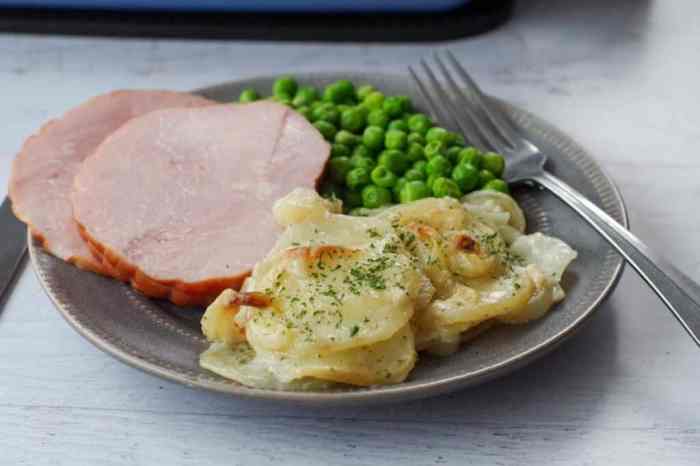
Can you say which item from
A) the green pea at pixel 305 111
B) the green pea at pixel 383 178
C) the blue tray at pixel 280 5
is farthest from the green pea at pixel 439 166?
the blue tray at pixel 280 5

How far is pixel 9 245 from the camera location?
266 centimetres

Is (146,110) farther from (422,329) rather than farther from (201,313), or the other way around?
(422,329)

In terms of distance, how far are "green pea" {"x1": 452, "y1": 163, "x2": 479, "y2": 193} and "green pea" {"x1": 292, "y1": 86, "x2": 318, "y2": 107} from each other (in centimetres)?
64

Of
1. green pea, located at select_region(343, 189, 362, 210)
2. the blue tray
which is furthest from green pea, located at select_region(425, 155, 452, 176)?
the blue tray

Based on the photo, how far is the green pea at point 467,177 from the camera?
2.69m

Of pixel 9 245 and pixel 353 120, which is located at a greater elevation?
pixel 353 120

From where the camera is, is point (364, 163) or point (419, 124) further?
point (419, 124)

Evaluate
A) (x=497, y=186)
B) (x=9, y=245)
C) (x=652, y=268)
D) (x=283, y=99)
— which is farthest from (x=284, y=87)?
(x=652, y=268)

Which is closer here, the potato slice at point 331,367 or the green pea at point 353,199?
the potato slice at point 331,367

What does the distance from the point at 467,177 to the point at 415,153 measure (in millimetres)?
221

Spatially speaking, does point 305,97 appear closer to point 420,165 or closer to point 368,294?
point 420,165

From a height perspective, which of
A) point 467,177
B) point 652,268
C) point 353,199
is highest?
point 652,268

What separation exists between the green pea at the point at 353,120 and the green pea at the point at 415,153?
0.72ft

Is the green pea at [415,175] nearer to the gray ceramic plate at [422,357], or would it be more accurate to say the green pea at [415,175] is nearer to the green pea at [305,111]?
the gray ceramic plate at [422,357]
